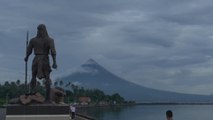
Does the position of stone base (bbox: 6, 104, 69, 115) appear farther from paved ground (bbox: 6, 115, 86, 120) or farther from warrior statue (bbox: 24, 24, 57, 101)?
warrior statue (bbox: 24, 24, 57, 101)

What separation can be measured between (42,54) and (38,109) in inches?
85.0

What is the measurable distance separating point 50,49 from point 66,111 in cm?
244

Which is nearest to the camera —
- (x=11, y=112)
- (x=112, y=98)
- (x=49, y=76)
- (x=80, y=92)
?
(x=11, y=112)

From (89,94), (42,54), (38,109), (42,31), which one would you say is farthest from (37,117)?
(89,94)

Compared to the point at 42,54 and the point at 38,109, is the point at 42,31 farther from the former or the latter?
the point at 38,109

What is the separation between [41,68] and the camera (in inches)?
672

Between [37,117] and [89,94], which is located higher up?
[89,94]

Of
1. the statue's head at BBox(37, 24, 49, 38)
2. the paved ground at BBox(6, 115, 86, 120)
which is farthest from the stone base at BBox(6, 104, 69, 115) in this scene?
the statue's head at BBox(37, 24, 49, 38)

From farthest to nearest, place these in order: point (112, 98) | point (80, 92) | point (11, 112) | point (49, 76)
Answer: point (112, 98) < point (80, 92) < point (49, 76) < point (11, 112)

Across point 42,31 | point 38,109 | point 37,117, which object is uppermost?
point 42,31

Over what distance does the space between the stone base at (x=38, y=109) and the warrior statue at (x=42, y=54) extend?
0.88 meters

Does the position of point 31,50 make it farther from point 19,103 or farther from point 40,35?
point 19,103

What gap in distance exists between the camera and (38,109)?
16.2m

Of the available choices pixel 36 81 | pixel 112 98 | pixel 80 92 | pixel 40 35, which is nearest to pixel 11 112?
pixel 36 81
